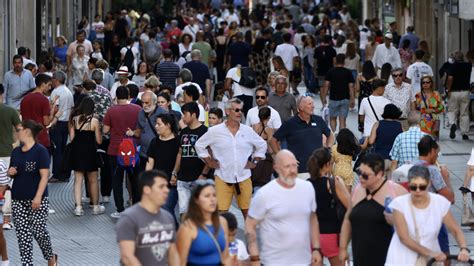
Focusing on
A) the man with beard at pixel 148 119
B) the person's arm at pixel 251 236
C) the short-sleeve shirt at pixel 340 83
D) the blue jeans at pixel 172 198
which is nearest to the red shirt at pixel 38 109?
the man with beard at pixel 148 119

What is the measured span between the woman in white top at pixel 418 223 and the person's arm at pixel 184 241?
1.75 m

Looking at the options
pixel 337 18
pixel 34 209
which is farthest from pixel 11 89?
pixel 337 18

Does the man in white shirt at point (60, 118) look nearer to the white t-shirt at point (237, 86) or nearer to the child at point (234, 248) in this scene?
the white t-shirt at point (237, 86)

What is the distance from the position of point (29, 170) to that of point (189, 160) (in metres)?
2.07

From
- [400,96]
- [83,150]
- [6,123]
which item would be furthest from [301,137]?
[400,96]

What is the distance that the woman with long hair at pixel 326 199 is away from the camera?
12.9 metres

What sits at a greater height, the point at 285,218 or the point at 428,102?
the point at 428,102

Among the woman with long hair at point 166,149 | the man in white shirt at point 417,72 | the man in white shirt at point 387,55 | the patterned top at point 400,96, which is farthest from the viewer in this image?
the man in white shirt at point 387,55

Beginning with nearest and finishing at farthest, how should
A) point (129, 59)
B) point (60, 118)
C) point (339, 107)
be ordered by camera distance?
point (60, 118) → point (339, 107) → point (129, 59)

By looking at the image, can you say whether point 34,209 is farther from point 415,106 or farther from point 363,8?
point 363,8

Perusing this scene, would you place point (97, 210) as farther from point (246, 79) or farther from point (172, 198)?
point (246, 79)

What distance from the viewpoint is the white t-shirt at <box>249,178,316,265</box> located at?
11.9 metres

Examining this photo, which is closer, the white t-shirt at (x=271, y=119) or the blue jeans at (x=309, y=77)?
the white t-shirt at (x=271, y=119)

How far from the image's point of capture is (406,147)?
49.5 feet
